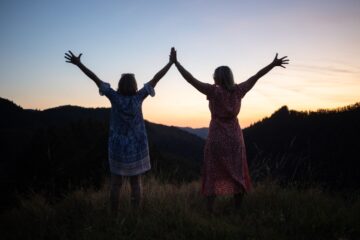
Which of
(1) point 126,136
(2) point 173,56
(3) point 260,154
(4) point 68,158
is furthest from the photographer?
(4) point 68,158

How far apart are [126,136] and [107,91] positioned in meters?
0.68

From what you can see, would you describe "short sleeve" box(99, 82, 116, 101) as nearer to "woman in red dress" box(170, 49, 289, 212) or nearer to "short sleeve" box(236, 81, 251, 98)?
"woman in red dress" box(170, 49, 289, 212)

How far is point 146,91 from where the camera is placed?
4887 millimetres

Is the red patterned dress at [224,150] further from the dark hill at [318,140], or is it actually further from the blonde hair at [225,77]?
the dark hill at [318,140]

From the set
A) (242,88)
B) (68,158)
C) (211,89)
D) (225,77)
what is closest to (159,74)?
(211,89)

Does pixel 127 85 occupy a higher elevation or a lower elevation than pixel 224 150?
higher

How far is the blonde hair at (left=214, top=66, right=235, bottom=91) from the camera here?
191 inches

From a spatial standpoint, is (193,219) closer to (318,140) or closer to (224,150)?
(224,150)

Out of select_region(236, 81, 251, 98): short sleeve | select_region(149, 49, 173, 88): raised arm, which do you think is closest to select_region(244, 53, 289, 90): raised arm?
select_region(236, 81, 251, 98): short sleeve

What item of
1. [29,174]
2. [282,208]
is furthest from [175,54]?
[29,174]

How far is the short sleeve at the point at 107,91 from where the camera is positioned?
4773 millimetres

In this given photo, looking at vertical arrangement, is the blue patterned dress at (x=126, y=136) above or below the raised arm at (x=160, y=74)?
below

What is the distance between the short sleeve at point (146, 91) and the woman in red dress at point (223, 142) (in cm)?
49

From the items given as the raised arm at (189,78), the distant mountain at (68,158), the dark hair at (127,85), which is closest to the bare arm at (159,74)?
the raised arm at (189,78)
